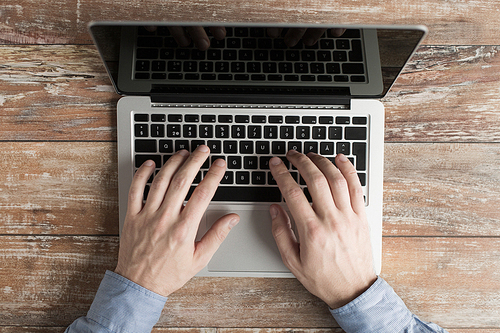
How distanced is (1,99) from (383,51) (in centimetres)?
83

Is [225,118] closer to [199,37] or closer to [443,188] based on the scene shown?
[199,37]

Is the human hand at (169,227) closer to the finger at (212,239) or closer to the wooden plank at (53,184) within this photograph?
the finger at (212,239)

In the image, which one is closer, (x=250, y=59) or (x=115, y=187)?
(x=250, y=59)

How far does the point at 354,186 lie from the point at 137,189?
0.44 metres

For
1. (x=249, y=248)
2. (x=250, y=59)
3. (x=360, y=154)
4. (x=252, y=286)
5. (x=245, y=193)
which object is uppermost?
(x=250, y=59)

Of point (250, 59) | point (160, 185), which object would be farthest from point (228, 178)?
point (250, 59)

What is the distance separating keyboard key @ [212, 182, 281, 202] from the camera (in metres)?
0.67

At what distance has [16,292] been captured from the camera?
73 centimetres

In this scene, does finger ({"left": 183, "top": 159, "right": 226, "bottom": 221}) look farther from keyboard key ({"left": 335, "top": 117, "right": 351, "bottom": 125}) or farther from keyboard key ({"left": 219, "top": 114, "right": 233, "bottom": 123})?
keyboard key ({"left": 335, "top": 117, "right": 351, "bottom": 125})

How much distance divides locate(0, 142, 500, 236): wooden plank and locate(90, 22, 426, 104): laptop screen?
0.62ft

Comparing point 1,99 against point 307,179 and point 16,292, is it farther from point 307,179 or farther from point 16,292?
point 307,179

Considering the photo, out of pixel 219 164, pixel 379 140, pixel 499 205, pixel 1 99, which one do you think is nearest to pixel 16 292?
pixel 1 99

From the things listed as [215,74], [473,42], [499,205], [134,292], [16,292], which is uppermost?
[473,42]

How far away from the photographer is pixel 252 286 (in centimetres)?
73
